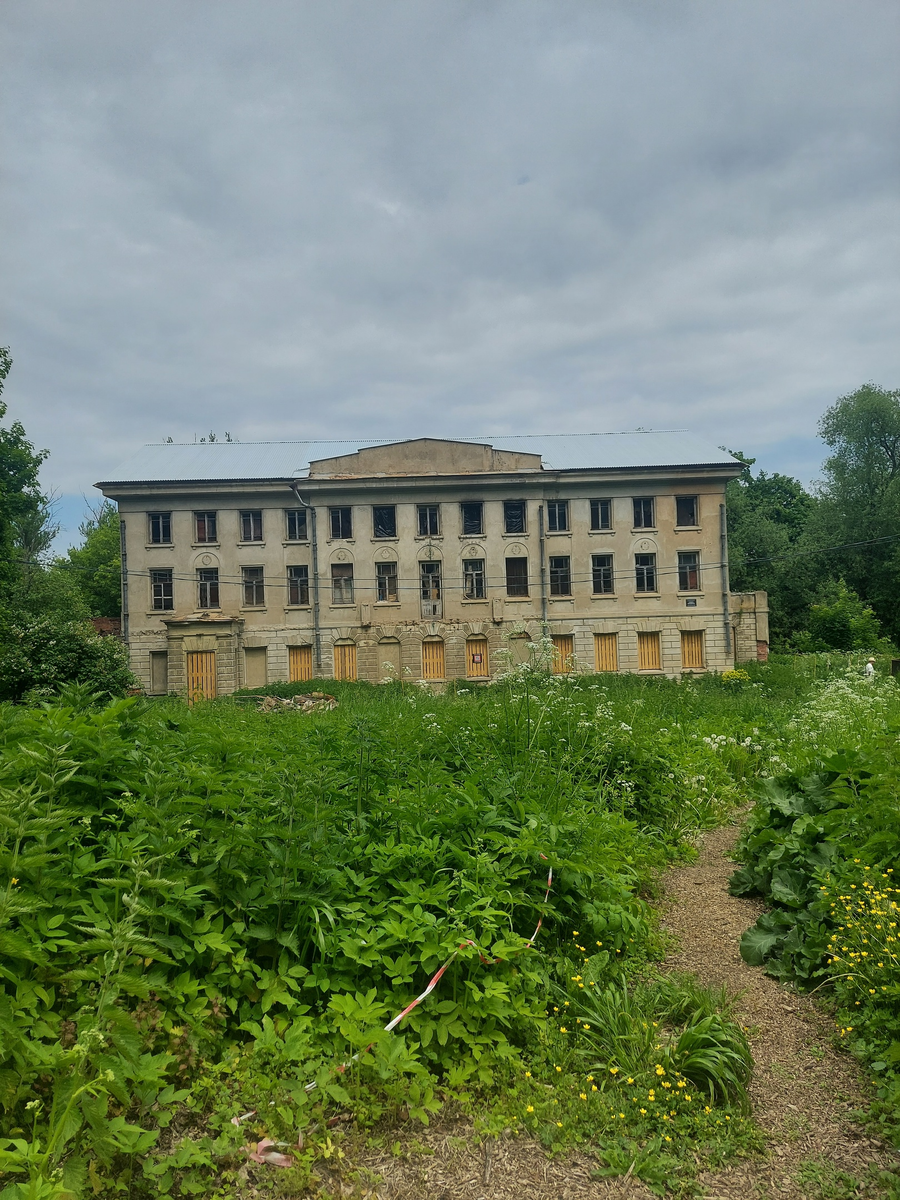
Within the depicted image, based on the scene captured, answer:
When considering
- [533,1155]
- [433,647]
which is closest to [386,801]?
[533,1155]

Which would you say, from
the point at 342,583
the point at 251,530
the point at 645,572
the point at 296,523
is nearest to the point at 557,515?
the point at 645,572

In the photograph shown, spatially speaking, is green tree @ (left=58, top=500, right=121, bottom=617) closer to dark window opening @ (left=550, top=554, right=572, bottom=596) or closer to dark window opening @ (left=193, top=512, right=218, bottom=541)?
dark window opening @ (left=193, top=512, right=218, bottom=541)

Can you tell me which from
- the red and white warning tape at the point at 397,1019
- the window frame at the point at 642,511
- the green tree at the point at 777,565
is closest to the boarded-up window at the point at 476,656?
the window frame at the point at 642,511

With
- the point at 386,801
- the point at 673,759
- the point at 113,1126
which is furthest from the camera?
the point at 673,759

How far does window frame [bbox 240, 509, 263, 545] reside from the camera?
1348 inches

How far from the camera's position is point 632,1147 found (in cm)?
310

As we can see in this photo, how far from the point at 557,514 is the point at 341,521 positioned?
10.6 m

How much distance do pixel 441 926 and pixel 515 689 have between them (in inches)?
233

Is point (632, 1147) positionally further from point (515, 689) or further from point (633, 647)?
point (633, 647)

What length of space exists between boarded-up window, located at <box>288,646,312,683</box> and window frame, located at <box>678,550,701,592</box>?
1834cm

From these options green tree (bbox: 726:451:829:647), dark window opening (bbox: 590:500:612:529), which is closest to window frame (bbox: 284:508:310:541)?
dark window opening (bbox: 590:500:612:529)

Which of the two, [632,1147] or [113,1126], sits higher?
[113,1126]

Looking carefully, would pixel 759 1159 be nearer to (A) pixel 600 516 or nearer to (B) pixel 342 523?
(B) pixel 342 523

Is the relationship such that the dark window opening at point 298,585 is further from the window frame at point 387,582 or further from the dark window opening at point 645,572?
the dark window opening at point 645,572
